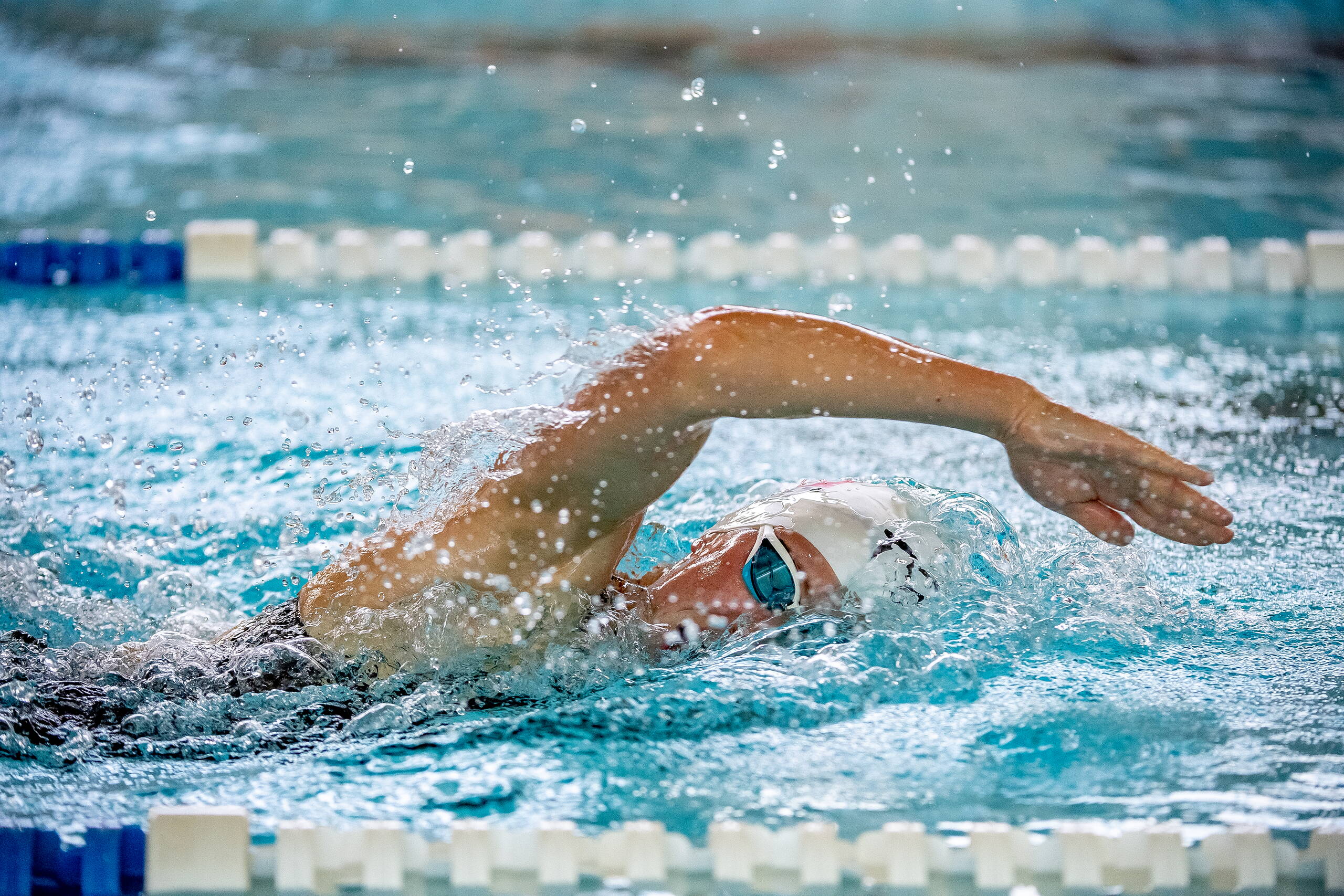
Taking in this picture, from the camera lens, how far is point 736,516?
1.84 metres

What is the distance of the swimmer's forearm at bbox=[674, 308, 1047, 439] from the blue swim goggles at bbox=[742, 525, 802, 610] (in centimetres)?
32

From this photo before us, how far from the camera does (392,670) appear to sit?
5.57ft

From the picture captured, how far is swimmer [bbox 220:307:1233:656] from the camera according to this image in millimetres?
1400

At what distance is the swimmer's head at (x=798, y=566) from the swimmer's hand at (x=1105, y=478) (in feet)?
0.87

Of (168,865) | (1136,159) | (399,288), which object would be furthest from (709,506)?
(1136,159)

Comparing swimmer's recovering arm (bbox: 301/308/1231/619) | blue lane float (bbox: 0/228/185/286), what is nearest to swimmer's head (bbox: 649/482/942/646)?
swimmer's recovering arm (bbox: 301/308/1231/619)

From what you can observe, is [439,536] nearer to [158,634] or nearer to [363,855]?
[363,855]

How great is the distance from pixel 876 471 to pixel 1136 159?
3.11 meters

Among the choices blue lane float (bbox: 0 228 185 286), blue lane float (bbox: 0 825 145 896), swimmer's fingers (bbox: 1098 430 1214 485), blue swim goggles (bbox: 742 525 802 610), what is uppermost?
blue lane float (bbox: 0 228 185 286)

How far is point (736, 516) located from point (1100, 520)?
0.50m

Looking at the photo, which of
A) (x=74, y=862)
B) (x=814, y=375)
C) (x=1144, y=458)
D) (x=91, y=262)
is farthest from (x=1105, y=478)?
(x=91, y=262)

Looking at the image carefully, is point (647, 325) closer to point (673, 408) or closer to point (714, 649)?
point (673, 408)

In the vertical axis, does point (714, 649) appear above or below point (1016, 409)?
below

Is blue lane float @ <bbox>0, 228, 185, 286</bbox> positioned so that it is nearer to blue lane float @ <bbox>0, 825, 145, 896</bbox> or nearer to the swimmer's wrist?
blue lane float @ <bbox>0, 825, 145, 896</bbox>
